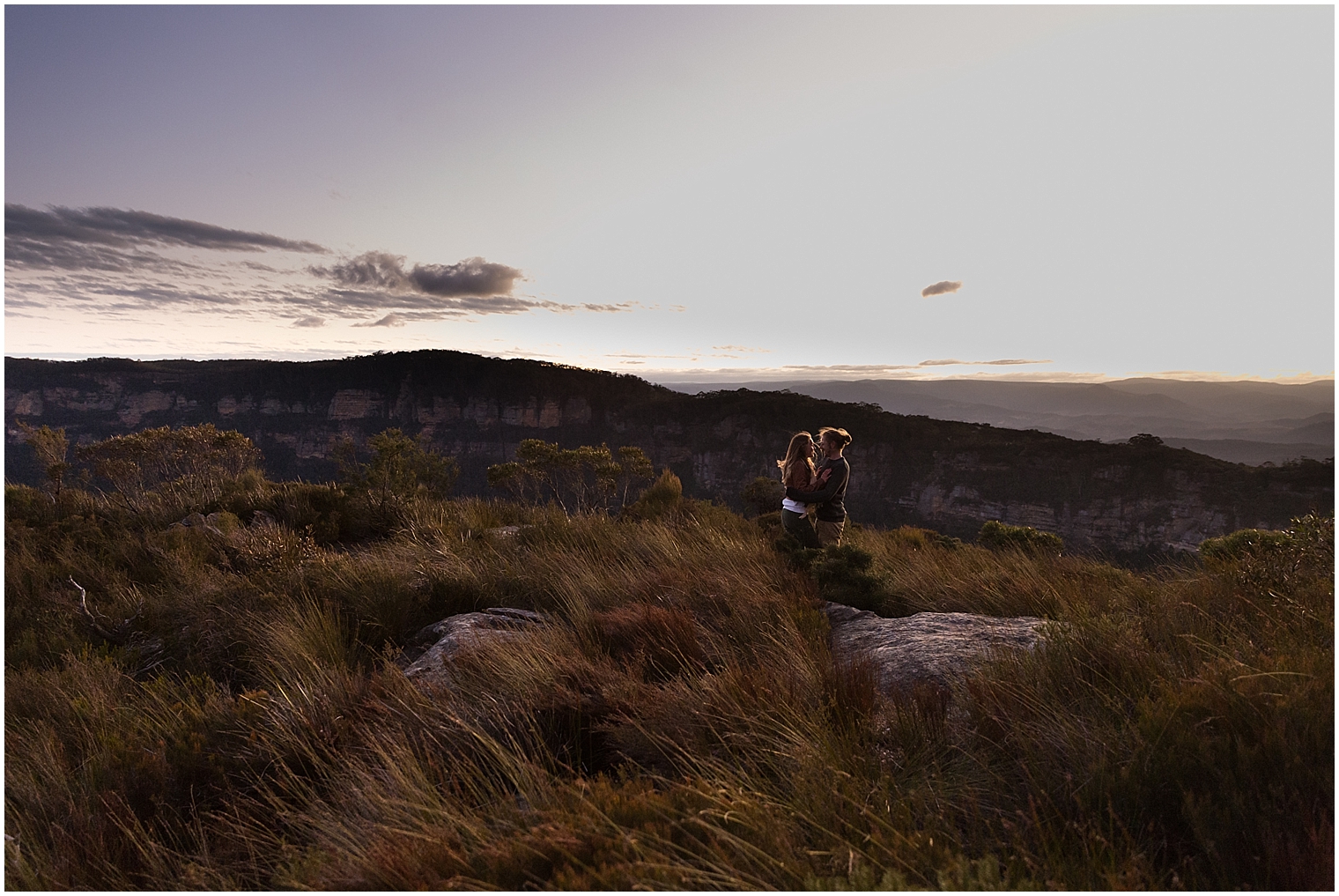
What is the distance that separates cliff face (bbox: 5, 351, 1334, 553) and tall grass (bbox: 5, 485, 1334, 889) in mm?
42334

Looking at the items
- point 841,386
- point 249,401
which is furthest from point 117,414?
point 841,386

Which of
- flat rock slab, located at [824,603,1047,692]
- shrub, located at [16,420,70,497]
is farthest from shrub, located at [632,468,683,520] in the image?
shrub, located at [16,420,70,497]

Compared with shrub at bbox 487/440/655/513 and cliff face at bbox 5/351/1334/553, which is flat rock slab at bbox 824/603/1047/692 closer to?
shrub at bbox 487/440/655/513

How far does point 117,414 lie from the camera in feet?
277

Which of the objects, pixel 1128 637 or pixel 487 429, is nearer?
pixel 1128 637

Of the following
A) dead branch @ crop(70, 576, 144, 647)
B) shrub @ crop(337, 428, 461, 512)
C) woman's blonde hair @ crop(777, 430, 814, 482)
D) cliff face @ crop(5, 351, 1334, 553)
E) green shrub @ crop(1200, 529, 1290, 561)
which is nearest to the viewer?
green shrub @ crop(1200, 529, 1290, 561)

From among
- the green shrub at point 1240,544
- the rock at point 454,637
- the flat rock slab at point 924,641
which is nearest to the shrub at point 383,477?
the rock at point 454,637

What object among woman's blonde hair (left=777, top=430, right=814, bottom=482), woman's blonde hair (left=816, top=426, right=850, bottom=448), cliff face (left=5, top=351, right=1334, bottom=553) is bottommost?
cliff face (left=5, top=351, right=1334, bottom=553)

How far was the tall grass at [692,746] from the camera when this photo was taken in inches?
64.4

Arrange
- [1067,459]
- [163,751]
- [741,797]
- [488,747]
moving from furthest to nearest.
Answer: [1067,459] < [163,751] < [488,747] < [741,797]

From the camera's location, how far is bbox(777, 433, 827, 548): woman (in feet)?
19.2

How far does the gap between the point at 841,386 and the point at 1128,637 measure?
18896 centimetres

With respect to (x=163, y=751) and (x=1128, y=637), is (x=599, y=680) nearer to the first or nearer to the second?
(x=163, y=751)

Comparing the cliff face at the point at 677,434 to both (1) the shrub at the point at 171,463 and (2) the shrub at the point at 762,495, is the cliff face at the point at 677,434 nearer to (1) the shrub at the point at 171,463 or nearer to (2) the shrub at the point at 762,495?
(2) the shrub at the point at 762,495
